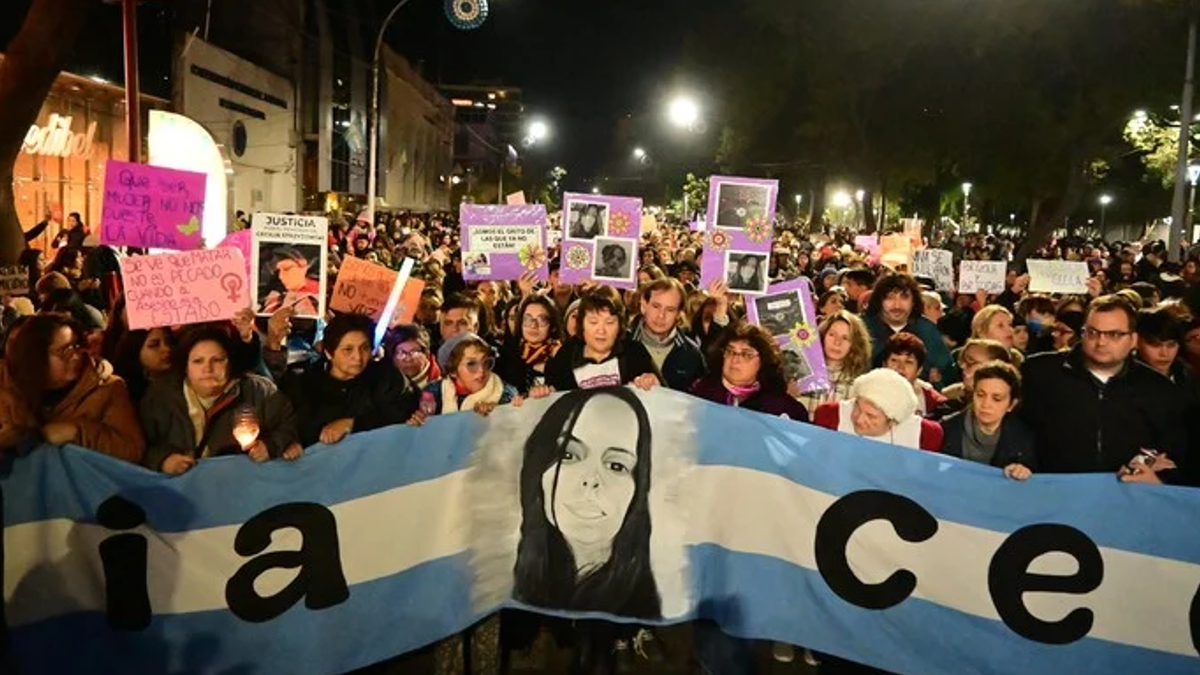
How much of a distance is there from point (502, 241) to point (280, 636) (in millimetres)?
4212

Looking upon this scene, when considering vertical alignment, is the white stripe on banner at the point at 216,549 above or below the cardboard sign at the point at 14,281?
below

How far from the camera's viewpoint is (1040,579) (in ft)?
14.7

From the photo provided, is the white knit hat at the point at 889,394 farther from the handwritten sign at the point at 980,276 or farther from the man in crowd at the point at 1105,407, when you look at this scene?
the handwritten sign at the point at 980,276

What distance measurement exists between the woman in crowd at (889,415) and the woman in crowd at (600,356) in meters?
1.03

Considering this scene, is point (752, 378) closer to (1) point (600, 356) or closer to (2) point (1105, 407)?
(1) point (600, 356)

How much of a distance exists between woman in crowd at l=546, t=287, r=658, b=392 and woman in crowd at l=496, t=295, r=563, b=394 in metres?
0.56

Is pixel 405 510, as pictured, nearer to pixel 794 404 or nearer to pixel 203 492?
pixel 203 492

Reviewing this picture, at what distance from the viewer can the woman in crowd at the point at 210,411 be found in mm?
4465

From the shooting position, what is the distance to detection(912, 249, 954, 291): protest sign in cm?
1223

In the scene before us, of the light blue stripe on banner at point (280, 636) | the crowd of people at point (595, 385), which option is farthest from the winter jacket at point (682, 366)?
the light blue stripe on banner at point (280, 636)

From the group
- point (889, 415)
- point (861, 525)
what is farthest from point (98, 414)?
point (889, 415)

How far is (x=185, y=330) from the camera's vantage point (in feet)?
16.1

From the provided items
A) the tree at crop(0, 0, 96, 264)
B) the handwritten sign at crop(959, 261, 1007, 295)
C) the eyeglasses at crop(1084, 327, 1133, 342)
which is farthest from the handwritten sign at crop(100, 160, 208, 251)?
the handwritten sign at crop(959, 261, 1007, 295)

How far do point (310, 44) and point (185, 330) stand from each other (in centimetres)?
2923
